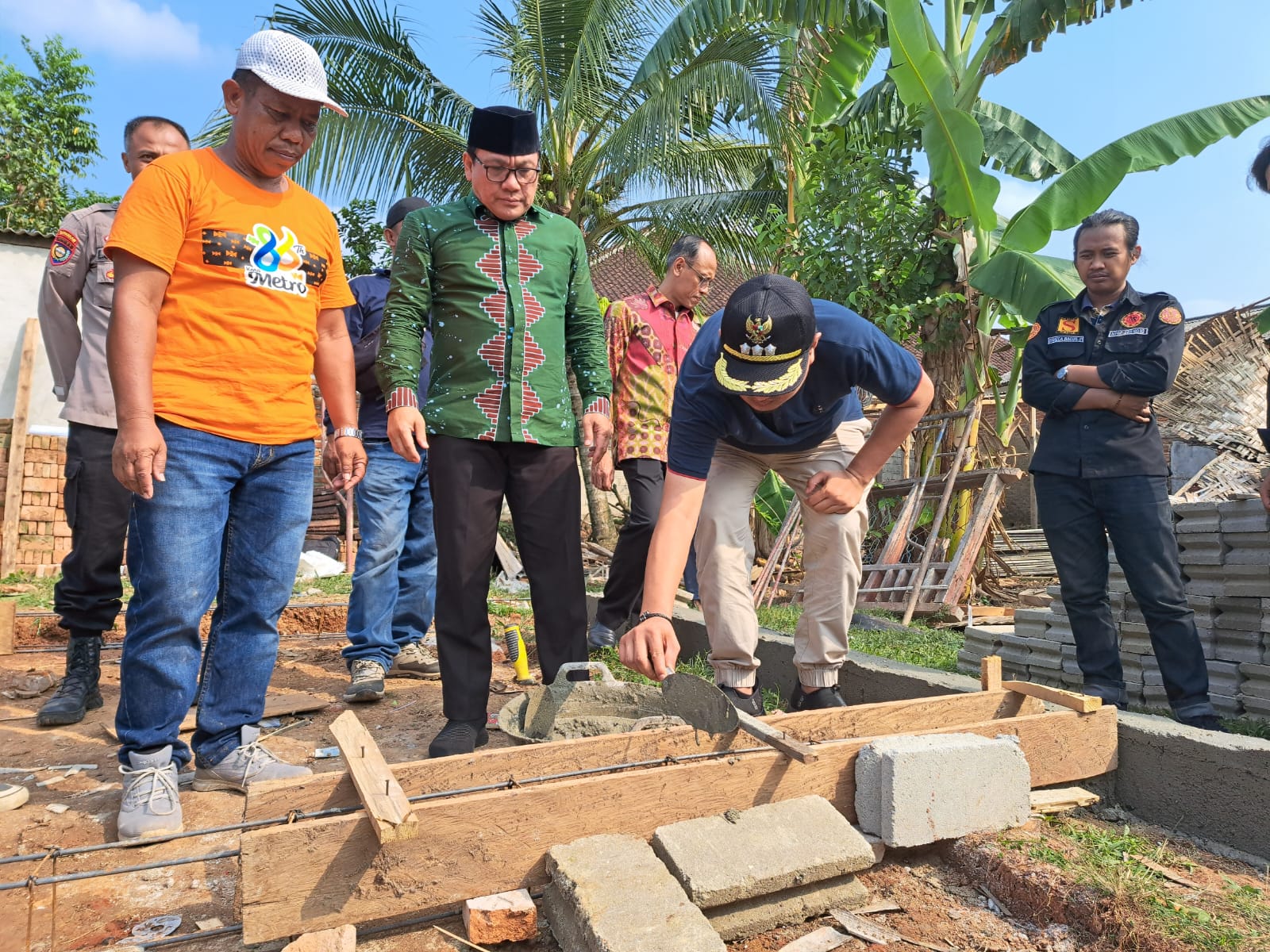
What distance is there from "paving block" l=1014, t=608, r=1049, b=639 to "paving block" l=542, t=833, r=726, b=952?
2956 mm

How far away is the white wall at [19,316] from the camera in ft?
36.8

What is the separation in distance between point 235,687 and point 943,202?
661 centimetres

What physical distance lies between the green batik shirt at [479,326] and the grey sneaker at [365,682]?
140 cm

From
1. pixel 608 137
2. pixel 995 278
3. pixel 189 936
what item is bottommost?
pixel 189 936

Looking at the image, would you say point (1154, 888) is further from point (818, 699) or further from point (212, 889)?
point (212, 889)

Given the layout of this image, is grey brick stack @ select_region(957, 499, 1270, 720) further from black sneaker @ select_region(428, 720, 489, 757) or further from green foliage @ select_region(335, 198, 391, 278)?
green foliage @ select_region(335, 198, 391, 278)

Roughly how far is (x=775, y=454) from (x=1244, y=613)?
2.08 metres

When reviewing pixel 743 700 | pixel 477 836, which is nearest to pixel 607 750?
pixel 477 836

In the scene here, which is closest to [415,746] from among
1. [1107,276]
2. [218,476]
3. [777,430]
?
[218,476]

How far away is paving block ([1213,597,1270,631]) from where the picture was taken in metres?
3.54

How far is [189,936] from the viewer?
190 centimetres

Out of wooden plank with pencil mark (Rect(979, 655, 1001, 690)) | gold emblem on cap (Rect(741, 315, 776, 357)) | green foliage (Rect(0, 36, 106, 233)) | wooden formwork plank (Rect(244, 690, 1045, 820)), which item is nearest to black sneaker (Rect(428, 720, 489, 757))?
wooden formwork plank (Rect(244, 690, 1045, 820))

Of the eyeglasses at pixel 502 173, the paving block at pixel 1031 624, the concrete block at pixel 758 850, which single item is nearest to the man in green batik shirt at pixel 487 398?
the eyeglasses at pixel 502 173

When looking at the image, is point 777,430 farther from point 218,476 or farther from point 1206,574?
point 1206,574
